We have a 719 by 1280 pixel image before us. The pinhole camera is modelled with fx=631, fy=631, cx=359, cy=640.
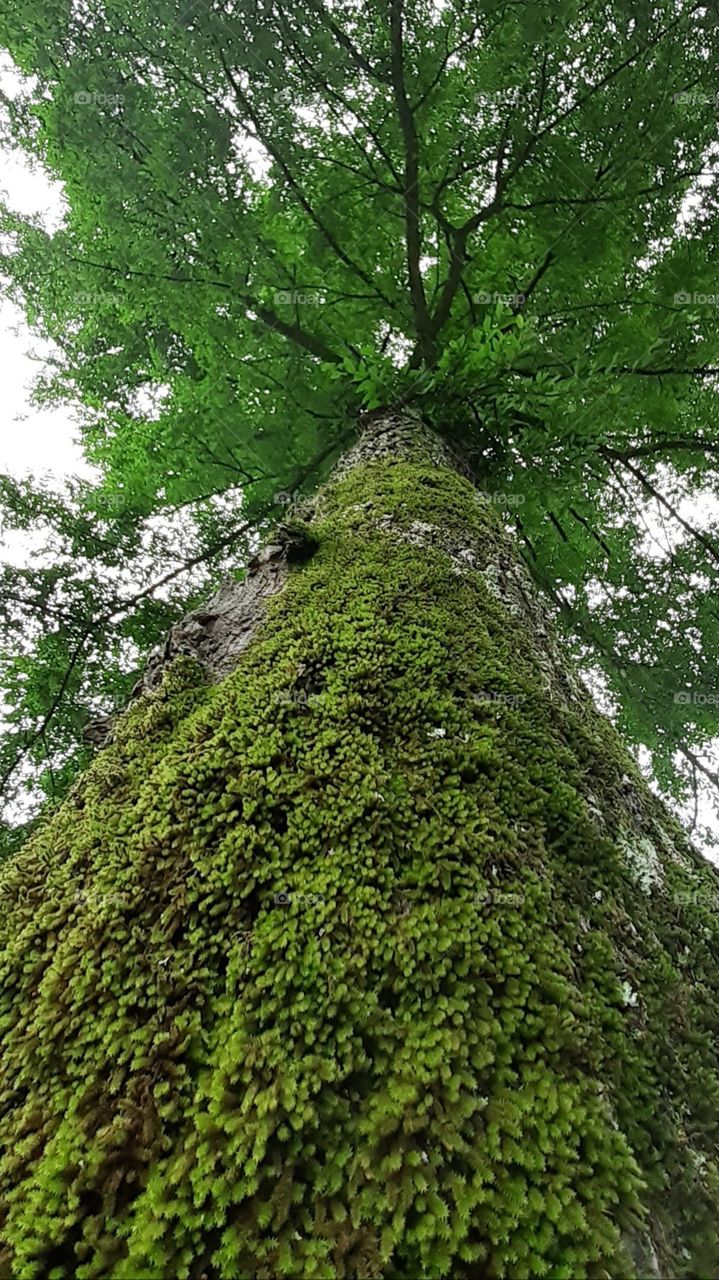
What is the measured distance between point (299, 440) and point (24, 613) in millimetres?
2070

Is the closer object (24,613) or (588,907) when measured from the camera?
(588,907)

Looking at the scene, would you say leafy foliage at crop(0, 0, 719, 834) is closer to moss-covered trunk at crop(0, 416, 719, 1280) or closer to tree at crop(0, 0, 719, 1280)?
tree at crop(0, 0, 719, 1280)

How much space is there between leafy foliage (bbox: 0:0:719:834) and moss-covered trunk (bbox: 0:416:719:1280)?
2.17 metres

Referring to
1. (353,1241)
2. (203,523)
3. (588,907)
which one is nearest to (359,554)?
(588,907)

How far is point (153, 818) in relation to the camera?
129 centimetres

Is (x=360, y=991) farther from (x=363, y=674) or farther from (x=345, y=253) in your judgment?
Answer: (x=345, y=253)

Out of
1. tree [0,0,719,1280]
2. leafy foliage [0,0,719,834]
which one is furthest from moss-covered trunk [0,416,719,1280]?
leafy foliage [0,0,719,834]

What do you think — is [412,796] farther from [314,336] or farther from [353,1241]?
[314,336]

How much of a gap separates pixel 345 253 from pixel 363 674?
3.37 metres

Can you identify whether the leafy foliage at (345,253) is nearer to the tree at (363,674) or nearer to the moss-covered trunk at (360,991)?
the tree at (363,674)

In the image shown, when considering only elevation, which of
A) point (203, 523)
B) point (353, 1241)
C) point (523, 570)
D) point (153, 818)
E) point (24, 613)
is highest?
point (203, 523)

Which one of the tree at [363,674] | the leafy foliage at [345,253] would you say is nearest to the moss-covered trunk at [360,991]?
the tree at [363,674]

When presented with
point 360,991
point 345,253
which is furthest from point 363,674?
point 345,253

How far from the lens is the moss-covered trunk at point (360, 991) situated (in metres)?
0.79
